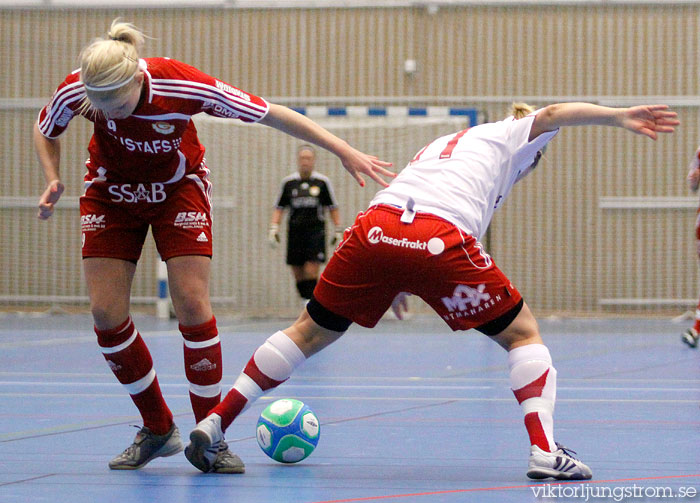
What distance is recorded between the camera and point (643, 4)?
51.6 feet

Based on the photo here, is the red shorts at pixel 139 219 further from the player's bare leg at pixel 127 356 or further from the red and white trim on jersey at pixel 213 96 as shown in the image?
the red and white trim on jersey at pixel 213 96

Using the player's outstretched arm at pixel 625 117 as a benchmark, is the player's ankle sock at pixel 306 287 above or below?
below

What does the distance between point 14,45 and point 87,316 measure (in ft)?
15.5

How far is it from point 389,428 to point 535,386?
1.52 metres

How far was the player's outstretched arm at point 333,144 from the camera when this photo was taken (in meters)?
3.95

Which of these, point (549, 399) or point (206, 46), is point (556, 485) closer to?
point (549, 399)

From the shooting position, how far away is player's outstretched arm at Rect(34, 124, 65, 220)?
13.2ft

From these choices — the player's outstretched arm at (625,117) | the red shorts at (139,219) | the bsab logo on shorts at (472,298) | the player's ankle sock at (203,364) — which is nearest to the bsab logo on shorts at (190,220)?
the red shorts at (139,219)

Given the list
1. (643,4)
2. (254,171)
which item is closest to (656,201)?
(643,4)

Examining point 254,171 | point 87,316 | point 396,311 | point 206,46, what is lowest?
point 87,316

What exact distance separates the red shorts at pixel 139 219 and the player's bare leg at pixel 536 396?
4.17 feet

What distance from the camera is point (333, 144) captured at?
3.99 meters

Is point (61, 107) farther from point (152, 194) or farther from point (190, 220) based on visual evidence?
point (190, 220)

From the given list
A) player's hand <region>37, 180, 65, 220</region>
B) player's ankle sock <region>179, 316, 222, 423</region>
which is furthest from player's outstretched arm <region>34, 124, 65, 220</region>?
player's ankle sock <region>179, 316, 222, 423</region>
